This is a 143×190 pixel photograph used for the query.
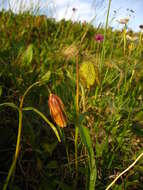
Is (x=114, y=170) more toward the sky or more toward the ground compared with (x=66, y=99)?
more toward the ground

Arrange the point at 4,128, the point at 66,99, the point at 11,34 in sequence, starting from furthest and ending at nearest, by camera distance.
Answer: the point at 11,34 < the point at 66,99 < the point at 4,128

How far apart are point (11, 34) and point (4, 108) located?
976 mm

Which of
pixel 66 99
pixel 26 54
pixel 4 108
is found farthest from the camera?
pixel 26 54

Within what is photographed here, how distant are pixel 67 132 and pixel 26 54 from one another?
22.8 inches

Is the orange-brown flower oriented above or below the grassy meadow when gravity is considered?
above

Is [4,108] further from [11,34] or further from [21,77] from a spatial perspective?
[11,34]

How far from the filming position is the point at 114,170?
2.75ft

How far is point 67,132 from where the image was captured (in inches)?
38.5

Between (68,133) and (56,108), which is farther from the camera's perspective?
(68,133)

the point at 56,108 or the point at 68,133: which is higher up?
the point at 56,108

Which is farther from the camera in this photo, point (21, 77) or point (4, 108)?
point (21, 77)

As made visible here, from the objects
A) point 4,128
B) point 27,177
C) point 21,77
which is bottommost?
point 27,177

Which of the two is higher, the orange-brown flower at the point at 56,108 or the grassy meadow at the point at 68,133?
the orange-brown flower at the point at 56,108

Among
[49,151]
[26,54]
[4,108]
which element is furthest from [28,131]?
[26,54]
